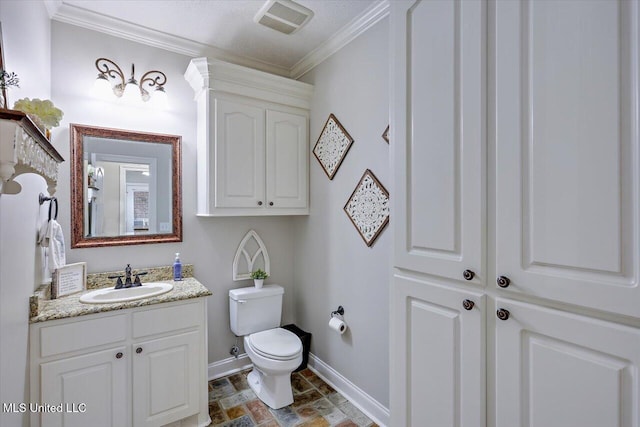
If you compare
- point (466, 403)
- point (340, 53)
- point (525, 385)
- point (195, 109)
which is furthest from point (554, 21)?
point (195, 109)

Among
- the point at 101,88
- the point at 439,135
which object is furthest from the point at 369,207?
the point at 101,88

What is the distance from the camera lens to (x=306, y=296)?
2793 millimetres

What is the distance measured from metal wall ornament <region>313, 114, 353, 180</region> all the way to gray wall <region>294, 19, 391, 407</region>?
5 cm

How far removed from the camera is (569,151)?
33.5 inches

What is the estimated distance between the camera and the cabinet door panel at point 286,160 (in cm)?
254

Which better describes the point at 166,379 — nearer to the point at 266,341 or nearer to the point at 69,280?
the point at 266,341

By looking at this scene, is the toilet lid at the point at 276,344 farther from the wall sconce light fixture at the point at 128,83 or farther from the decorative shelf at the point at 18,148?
the wall sconce light fixture at the point at 128,83

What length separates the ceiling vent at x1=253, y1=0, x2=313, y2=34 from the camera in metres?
1.98

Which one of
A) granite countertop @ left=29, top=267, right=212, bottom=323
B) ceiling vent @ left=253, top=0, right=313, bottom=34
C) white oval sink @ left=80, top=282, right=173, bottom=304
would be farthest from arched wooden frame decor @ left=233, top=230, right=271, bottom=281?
ceiling vent @ left=253, top=0, right=313, bottom=34

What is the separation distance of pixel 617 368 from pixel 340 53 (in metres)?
2.31

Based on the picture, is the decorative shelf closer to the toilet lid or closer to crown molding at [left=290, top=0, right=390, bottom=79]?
the toilet lid

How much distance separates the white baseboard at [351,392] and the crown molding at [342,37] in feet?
8.02

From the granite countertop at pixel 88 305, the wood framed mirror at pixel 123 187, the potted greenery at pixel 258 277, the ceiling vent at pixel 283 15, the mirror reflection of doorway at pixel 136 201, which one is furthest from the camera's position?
the potted greenery at pixel 258 277

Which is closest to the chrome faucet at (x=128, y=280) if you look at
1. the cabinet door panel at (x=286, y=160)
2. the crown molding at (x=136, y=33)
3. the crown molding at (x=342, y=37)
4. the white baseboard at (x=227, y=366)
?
the white baseboard at (x=227, y=366)
